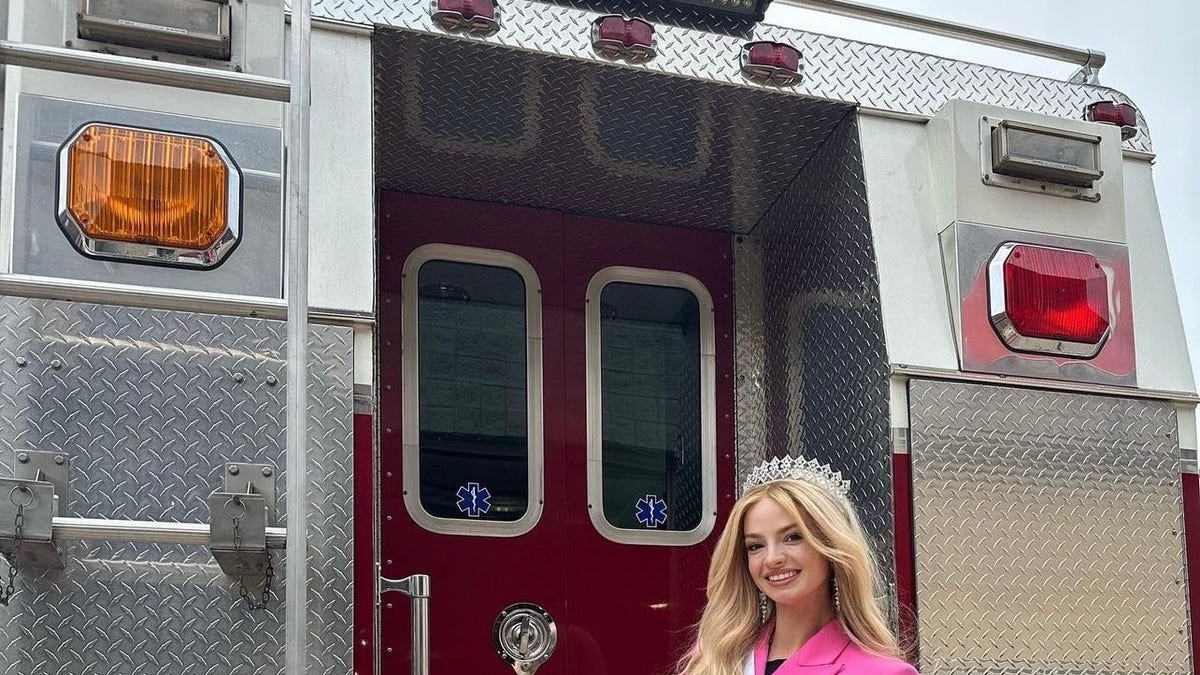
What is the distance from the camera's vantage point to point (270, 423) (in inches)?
110

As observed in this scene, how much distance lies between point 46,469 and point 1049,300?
214 cm

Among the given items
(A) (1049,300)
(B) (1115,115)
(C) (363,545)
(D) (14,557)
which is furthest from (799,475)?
(B) (1115,115)

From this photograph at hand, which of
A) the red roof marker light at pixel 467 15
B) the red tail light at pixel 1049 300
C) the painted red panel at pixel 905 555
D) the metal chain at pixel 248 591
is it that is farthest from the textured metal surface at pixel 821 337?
the metal chain at pixel 248 591

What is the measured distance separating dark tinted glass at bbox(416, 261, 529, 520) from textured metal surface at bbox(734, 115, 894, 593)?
60 cm

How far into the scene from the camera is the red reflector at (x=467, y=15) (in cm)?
323

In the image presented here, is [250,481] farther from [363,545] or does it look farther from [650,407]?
[650,407]

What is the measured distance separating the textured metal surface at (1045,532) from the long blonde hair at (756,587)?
695 millimetres

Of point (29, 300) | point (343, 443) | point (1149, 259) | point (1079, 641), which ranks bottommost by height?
point (1079, 641)

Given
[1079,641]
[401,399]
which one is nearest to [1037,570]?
[1079,641]

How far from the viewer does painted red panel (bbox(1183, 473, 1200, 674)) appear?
3553 mm

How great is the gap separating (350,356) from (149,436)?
39 cm

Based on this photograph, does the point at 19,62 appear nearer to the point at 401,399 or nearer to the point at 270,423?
the point at 270,423

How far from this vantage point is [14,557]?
2518 millimetres

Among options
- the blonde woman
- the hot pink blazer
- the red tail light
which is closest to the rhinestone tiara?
the blonde woman
